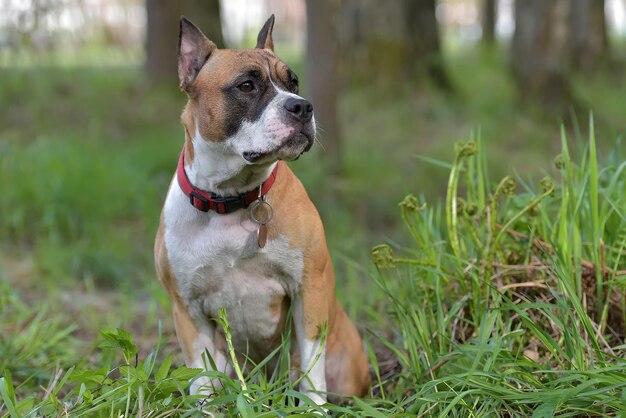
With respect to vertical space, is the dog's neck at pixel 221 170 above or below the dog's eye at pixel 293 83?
below

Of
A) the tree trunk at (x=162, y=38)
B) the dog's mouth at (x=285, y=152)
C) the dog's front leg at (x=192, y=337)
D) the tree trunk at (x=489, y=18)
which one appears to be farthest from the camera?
the tree trunk at (x=489, y=18)

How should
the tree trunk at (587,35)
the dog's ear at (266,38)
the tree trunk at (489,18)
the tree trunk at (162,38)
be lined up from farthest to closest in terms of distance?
the tree trunk at (489,18) → the tree trunk at (587,35) → the tree trunk at (162,38) → the dog's ear at (266,38)

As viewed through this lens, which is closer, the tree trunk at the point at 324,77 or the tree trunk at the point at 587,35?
the tree trunk at the point at 324,77

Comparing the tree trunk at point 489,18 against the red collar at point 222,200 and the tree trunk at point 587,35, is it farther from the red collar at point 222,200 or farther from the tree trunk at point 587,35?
the red collar at point 222,200

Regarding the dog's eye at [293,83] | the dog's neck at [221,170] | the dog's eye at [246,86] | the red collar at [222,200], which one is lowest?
the red collar at [222,200]

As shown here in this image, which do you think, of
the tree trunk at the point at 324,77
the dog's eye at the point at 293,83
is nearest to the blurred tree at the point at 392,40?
the tree trunk at the point at 324,77

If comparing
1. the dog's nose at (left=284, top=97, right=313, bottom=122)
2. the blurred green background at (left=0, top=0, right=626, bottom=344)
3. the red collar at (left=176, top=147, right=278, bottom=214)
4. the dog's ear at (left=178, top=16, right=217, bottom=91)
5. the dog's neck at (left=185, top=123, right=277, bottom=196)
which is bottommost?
the blurred green background at (left=0, top=0, right=626, bottom=344)

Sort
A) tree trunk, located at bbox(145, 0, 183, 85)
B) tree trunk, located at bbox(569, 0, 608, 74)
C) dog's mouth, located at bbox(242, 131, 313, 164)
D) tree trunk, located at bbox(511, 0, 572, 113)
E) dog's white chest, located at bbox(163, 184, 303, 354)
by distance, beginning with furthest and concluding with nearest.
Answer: tree trunk, located at bbox(569, 0, 608, 74) < tree trunk, located at bbox(145, 0, 183, 85) < tree trunk, located at bbox(511, 0, 572, 113) < dog's white chest, located at bbox(163, 184, 303, 354) < dog's mouth, located at bbox(242, 131, 313, 164)

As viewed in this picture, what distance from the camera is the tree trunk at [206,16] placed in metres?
10.1

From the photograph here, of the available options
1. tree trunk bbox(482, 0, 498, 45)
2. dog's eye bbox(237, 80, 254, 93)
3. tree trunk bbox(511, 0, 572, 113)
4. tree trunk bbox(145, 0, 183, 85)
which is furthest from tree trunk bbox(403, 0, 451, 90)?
tree trunk bbox(482, 0, 498, 45)

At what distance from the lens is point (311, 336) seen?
324 centimetres

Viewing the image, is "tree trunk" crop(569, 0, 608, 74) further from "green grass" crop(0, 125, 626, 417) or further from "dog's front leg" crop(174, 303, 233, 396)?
"dog's front leg" crop(174, 303, 233, 396)

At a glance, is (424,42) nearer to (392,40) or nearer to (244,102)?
(392,40)

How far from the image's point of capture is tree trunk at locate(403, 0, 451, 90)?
31.7 ft
